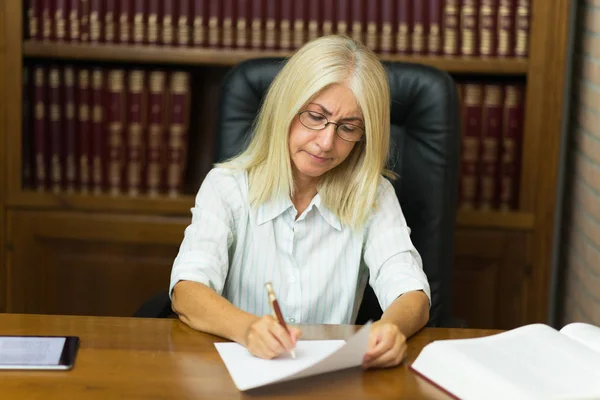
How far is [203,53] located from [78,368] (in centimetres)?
154

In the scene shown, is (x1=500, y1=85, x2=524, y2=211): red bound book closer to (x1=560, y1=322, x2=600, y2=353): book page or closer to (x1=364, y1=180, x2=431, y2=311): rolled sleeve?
(x1=364, y1=180, x2=431, y2=311): rolled sleeve

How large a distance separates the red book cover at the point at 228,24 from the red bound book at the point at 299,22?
7.4 inches

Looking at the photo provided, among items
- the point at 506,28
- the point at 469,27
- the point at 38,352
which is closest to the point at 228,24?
the point at 469,27

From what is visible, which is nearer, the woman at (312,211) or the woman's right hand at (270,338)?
the woman's right hand at (270,338)

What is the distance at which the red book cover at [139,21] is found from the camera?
2.88 metres

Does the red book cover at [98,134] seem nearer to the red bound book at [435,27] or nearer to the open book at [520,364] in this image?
the red bound book at [435,27]

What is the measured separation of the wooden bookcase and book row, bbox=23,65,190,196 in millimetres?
61

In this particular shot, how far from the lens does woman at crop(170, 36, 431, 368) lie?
74.2 inches

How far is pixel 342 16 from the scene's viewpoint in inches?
112

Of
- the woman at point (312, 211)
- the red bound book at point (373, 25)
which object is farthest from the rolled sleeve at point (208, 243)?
the red bound book at point (373, 25)

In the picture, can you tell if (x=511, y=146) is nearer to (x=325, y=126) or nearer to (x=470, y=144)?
(x=470, y=144)

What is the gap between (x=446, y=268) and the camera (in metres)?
2.26

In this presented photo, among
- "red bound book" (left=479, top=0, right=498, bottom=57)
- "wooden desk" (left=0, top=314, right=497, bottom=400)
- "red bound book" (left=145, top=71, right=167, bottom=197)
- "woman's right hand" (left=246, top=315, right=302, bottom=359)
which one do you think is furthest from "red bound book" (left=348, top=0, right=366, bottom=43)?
"woman's right hand" (left=246, top=315, right=302, bottom=359)

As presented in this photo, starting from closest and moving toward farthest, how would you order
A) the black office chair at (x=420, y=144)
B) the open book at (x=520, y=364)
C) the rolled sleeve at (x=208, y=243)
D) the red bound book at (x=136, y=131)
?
the open book at (x=520, y=364) < the rolled sleeve at (x=208, y=243) < the black office chair at (x=420, y=144) < the red bound book at (x=136, y=131)
